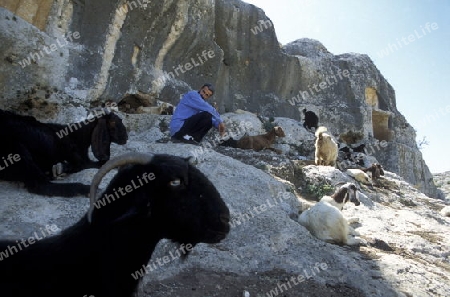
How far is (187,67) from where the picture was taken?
16906mm

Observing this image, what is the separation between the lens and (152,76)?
14.8m

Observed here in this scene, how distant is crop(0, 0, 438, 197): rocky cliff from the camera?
9461 mm

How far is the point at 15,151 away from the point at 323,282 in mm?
4339

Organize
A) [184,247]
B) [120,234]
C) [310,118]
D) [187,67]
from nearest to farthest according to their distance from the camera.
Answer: [120,234], [184,247], [187,67], [310,118]

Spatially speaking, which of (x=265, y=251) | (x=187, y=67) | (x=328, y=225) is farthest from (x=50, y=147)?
(x=187, y=67)

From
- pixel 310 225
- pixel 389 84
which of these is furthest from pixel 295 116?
pixel 310 225

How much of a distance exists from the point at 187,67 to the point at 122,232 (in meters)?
15.1

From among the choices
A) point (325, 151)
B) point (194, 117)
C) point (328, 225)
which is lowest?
point (328, 225)

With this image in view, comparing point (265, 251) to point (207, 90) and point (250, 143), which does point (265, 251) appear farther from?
point (250, 143)

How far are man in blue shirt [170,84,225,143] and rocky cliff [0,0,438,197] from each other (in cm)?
338

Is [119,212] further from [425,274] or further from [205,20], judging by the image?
[205,20]

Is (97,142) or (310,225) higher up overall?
(97,142)

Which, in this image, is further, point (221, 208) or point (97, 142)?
point (97, 142)

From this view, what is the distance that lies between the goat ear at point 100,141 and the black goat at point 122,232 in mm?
3824
